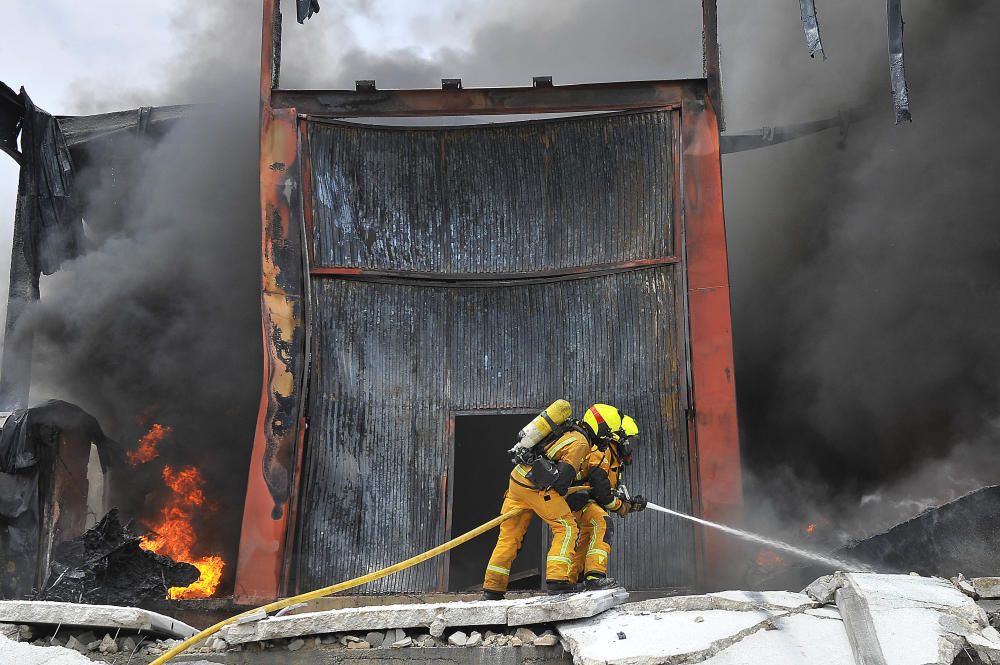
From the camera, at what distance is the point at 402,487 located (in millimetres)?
8188

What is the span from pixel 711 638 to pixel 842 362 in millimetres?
8852

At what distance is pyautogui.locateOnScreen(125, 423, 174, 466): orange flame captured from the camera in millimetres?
10906

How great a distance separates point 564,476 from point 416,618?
1.47 meters

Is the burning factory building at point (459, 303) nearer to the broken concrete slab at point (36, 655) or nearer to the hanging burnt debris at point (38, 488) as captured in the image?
the hanging burnt debris at point (38, 488)

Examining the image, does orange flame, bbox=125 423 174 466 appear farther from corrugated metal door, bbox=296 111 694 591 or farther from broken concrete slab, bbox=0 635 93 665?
broken concrete slab, bbox=0 635 93 665

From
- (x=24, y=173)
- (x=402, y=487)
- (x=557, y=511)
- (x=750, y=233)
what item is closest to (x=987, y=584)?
(x=557, y=511)

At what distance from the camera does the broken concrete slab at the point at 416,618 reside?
4.82 metres

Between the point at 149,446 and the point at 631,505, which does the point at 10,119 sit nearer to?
the point at 149,446

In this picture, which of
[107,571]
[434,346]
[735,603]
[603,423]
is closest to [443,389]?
[434,346]

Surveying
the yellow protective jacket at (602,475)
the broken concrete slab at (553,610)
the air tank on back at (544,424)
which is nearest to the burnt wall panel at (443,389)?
the yellow protective jacket at (602,475)

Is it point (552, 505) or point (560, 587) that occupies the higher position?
point (552, 505)

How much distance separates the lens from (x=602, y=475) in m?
6.13

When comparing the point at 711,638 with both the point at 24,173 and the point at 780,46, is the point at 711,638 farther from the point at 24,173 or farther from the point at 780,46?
the point at 780,46

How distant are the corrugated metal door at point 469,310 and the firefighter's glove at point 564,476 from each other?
2.31m
